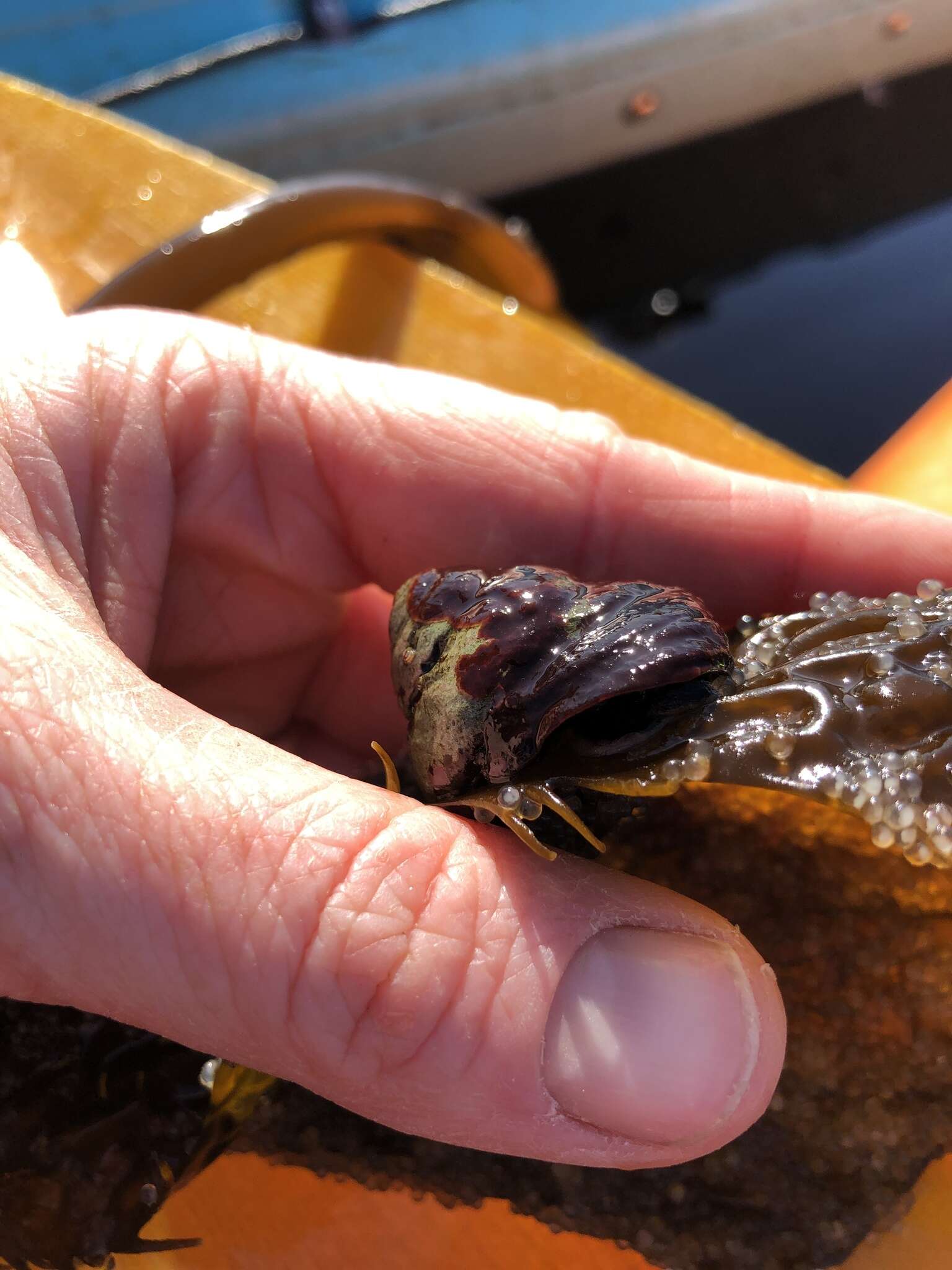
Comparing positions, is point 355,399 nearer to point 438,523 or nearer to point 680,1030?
point 438,523

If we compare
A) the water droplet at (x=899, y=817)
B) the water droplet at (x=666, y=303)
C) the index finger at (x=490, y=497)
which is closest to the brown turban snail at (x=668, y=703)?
the water droplet at (x=899, y=817)

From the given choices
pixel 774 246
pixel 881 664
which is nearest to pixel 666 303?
pixel 774 246

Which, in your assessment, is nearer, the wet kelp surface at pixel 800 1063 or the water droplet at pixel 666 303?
the wet kelp surface at pixel 800 1063

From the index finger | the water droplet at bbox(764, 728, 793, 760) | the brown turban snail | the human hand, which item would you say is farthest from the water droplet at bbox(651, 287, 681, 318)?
the water droplet at bbox(764, 728, 793, 760)

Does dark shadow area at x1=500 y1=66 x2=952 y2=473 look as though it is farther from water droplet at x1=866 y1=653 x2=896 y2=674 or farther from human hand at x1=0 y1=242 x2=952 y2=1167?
human hand at x1=0 y1=242 x2=952 y2=1167

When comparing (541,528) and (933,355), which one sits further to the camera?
(933,355)

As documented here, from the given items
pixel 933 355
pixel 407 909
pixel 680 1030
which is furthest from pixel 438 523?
pixel 933 355

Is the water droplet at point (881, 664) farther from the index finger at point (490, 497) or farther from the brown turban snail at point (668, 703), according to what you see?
the index finger at point (490, 497)
